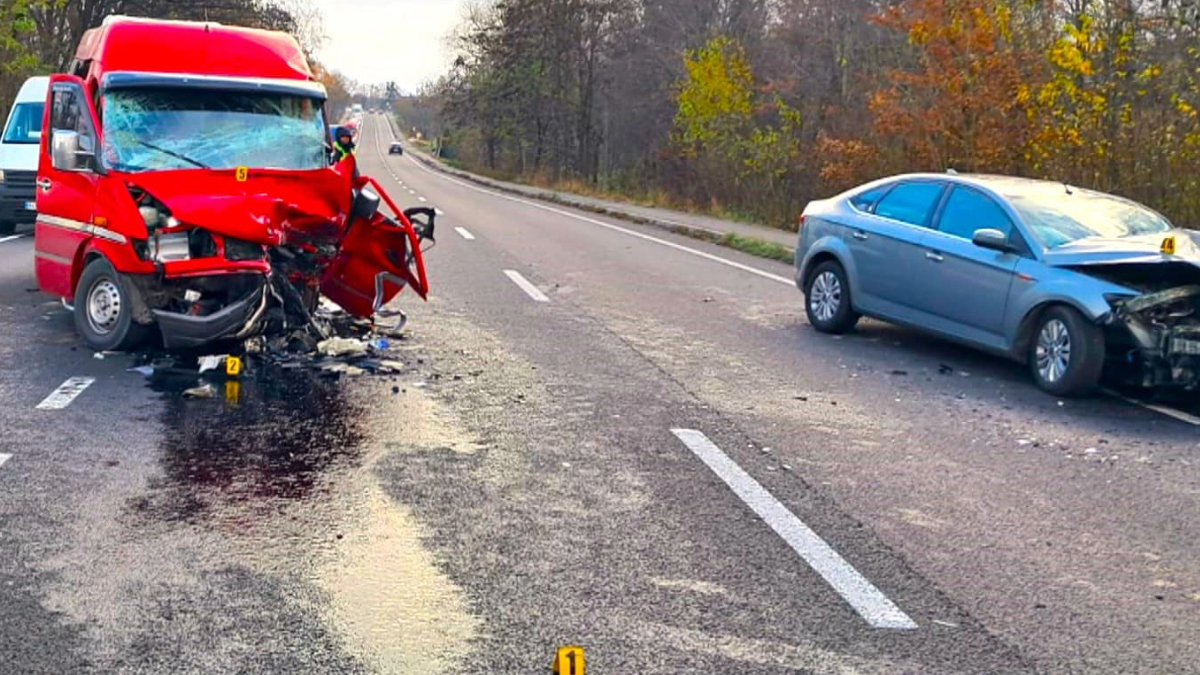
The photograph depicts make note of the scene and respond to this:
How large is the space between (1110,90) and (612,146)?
53.1 metres

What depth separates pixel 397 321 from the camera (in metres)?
12.5

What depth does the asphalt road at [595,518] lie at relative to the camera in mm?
4719

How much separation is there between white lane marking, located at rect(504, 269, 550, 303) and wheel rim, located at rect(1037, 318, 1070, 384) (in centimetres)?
Answer: 614

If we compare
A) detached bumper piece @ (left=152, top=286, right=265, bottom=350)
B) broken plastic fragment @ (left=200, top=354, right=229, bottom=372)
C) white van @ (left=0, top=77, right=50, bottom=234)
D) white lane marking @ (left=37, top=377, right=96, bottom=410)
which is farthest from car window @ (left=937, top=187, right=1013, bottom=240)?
white van @ (left=0, top=77, right=50, bottom=234)

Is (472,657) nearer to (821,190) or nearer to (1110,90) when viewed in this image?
(1110,90)

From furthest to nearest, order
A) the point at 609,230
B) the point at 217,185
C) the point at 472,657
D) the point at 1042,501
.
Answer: the point at 609,230 → the point at 217,185 → the point at 1042,501 → the point at 472,657

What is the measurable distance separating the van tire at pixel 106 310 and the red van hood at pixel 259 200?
807mm

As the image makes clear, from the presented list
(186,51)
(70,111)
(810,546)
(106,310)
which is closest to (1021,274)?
(810,546)

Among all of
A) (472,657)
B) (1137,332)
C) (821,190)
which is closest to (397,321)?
(1137,332)

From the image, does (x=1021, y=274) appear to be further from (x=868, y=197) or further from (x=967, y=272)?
(x=868, y=197)

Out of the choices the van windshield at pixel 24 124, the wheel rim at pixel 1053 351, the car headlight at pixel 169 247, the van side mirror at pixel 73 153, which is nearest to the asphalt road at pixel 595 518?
the wheel rim at pixel 1053 351

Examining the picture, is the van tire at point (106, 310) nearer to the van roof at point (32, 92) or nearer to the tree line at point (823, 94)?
the van roof at point (32, 92)

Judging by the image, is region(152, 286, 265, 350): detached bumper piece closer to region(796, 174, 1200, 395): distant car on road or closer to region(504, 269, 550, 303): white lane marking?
region(504, 269, 550, 303): white lane marking

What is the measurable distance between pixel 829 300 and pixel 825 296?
3.4 inches
